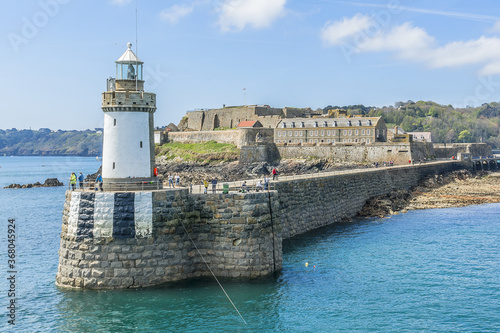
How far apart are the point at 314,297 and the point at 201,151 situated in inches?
2974

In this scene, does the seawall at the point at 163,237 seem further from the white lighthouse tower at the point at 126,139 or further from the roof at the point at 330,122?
the roof at the point at 330,122

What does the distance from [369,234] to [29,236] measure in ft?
83.2

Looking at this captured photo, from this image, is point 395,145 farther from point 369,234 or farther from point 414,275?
point 414,275

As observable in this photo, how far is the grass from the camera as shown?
9056cm

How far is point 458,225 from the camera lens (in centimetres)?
4059

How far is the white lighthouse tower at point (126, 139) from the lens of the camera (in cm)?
2383

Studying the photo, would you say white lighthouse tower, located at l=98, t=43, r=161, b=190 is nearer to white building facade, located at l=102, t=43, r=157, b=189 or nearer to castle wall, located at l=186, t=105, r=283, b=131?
white building facade, located at l=102, t=43, r=157, b=189

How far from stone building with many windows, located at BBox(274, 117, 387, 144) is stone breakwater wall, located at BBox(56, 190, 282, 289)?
59870 millimetres

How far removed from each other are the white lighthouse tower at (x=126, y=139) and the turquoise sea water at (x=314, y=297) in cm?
530

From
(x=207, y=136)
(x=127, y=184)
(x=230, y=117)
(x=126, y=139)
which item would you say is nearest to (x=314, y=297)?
(x=127, y=184)

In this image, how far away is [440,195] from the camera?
190 feet

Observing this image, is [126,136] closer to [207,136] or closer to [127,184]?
[127,184]

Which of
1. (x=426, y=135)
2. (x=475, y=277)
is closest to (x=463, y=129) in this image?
(x=426, y=135)

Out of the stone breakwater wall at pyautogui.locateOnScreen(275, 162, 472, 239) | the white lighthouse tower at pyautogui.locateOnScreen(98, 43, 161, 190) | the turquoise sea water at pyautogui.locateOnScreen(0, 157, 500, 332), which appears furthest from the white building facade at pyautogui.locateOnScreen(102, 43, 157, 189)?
the stone breakwater wall at pyautogui.locateOnScreen(275, 162, 472, 239)
